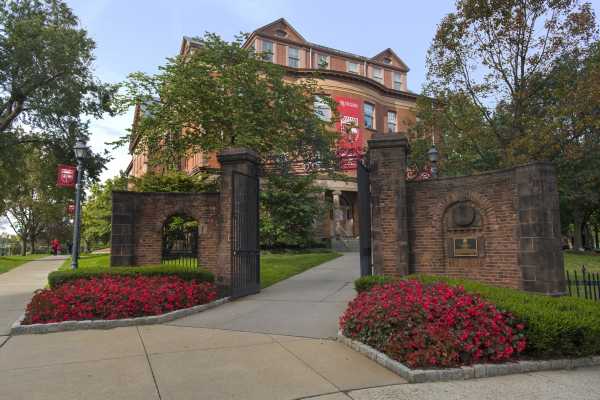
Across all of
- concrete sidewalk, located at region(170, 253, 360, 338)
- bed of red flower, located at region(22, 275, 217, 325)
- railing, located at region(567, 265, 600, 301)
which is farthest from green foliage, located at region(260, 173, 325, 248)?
railing, located at region(567, 265, 600, 301)

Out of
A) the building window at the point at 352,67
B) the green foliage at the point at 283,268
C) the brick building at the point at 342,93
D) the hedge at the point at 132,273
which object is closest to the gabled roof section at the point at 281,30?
the brick building at the point at 342,93

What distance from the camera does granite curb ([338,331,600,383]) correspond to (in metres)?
4.96

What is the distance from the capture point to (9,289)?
1445 centimetres

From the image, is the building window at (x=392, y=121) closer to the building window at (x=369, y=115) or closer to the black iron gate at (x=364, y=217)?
the building window at (x=369, y=115)

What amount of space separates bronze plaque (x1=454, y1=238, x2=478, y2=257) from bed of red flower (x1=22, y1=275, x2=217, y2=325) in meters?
5.93

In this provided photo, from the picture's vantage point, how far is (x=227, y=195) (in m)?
11.9

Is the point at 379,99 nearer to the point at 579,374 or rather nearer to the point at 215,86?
the point at 215,86

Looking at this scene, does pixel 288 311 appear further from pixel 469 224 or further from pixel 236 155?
pixel 236 155

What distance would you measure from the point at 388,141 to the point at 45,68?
20.0m

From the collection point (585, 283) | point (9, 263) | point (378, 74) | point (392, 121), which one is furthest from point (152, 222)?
point (378, 74)

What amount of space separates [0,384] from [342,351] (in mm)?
4240

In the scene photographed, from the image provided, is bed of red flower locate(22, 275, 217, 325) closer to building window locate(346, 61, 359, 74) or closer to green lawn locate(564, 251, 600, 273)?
green lawn locate(564, 251, 600, 273)

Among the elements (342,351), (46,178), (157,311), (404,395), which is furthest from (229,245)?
(46,178)

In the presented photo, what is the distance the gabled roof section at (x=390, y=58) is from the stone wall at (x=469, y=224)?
3586 centimetres
